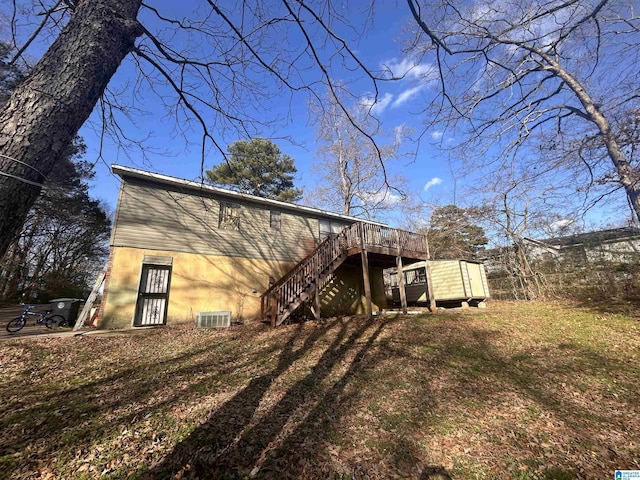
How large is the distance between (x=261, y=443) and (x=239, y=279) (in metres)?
8.29

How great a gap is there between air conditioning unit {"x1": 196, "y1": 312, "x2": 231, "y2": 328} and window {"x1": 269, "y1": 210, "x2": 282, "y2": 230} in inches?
180

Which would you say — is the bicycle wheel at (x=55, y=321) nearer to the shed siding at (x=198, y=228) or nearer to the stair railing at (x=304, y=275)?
the shed siding at (x=198, y=228)

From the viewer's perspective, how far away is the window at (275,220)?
12.3 metres

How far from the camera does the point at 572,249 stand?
46.6 feet

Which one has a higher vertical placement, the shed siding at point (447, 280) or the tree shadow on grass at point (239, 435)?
the shed siding at point (447, 280)

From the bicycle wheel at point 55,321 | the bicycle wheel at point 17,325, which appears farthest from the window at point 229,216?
the bicycle wheel at point 17,325

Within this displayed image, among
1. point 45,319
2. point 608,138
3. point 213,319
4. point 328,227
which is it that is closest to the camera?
point 608,138

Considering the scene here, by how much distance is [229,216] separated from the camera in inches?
443

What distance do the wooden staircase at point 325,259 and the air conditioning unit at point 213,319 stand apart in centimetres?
127

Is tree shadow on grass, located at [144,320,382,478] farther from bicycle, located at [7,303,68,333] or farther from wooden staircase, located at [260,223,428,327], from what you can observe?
bicycle, located at [7,303,68,333]

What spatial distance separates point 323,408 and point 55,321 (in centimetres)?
1158

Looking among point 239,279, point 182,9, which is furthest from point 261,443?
point 239,279

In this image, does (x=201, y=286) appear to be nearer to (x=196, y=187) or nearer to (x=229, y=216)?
(x=229, y=216)

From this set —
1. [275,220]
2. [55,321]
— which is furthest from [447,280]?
[55,321]
